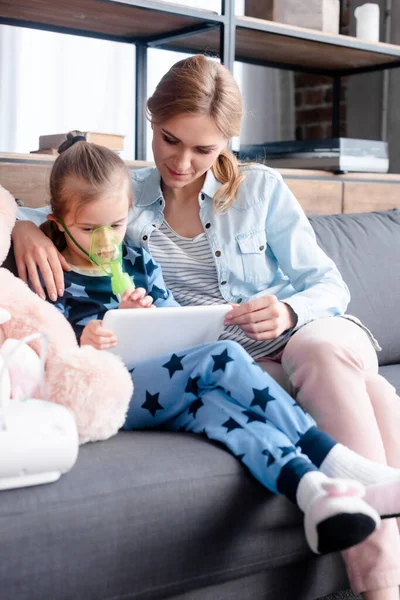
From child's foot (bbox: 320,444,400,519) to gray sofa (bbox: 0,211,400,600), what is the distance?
102mm

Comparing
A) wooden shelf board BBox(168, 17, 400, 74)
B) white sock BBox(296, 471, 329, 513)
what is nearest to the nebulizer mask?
white sock BBox(296, 471, 329, 513)

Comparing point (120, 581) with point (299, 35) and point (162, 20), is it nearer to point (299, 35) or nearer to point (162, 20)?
point (162, 20)

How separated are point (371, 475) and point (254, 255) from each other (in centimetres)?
67

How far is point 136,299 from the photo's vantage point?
133 centimetres

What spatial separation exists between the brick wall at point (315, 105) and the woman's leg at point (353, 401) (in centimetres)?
194

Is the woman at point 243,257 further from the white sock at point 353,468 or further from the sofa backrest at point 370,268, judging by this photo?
the sofa backrest at point 370,268

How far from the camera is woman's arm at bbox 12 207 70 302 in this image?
→ 1.40 metres

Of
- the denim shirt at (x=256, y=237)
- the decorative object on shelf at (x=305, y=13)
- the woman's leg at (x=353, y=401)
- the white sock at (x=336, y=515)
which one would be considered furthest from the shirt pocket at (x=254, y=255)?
the decorative object on shelf at (x=305, y=13)

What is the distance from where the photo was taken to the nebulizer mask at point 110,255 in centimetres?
140

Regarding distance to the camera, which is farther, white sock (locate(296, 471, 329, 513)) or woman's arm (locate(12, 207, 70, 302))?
woman's arm (locate(12, 207, 70, 302))

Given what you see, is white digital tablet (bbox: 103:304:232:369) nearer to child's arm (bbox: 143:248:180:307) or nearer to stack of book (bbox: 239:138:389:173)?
child's arm (bbox: 143:248:180:307)

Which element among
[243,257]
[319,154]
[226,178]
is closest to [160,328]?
[243,257]

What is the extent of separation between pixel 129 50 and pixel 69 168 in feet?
4.41

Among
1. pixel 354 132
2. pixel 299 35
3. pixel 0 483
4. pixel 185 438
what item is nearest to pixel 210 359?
pixel 185 438
